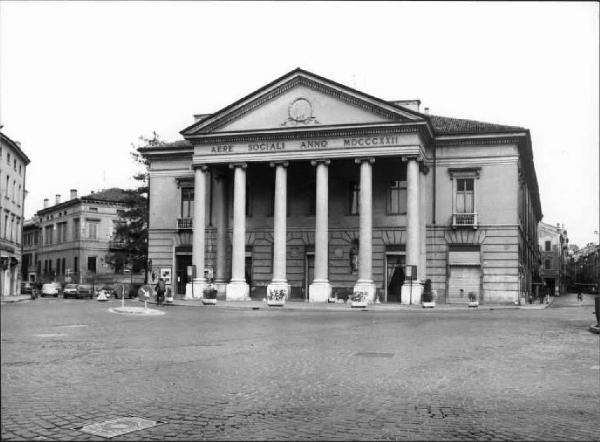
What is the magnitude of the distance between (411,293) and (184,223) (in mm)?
19294

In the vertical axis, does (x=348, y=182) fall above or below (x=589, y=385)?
above

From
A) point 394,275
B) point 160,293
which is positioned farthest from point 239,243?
point 394,275

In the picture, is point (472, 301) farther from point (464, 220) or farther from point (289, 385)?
point (289, 385)

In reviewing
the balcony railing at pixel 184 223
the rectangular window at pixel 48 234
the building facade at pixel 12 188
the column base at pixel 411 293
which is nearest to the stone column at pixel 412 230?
the column base at pixel 411 293

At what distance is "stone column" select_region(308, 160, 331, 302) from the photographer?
44.6m

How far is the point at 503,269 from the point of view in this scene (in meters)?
45.9

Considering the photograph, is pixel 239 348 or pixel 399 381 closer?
pixel 399 381

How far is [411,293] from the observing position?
143 feet

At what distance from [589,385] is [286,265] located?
37211 millimetres

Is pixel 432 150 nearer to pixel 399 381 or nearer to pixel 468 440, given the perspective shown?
pixel 399 381

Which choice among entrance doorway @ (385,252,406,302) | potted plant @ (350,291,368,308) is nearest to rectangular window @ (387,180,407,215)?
entrance doorway @ (385,252,406,302)

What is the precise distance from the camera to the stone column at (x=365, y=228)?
43.8m

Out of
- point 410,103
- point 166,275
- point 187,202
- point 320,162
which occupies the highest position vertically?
point 410,103

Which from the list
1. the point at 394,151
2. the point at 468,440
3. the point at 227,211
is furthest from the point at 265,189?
the point at 468,440
